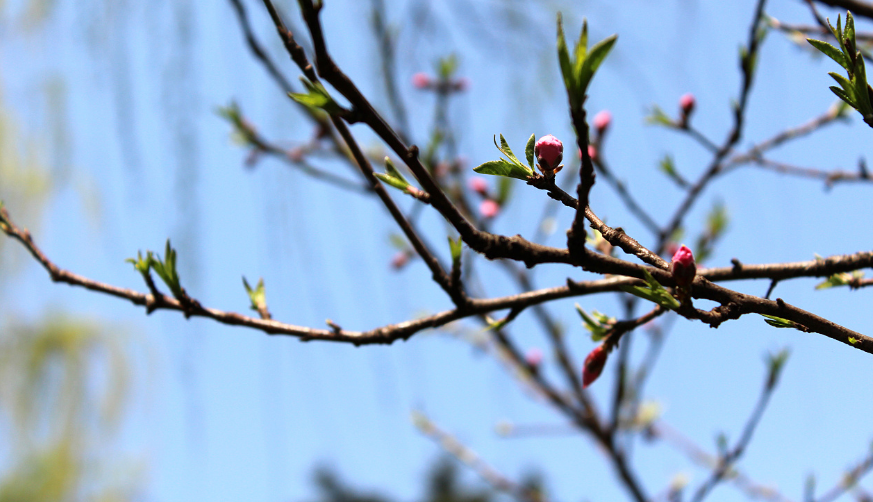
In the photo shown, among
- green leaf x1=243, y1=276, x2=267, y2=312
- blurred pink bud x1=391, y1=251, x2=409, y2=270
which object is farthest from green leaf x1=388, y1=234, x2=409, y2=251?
green leaf x1=243, y1=276, x2=267, y2=312

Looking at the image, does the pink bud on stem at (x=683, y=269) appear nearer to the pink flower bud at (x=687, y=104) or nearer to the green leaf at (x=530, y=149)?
the green leaf at (x=530, y=149)

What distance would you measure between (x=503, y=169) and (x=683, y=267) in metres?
0.17

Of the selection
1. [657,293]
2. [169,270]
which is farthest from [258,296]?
[657,293]

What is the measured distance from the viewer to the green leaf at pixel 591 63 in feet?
1.32

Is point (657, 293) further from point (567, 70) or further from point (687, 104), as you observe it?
point (687, 104)

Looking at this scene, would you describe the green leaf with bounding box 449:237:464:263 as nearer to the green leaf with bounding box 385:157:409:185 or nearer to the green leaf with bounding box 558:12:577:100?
the green leaf with bounding box 385:157:409:185

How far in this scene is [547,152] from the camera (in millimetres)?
579

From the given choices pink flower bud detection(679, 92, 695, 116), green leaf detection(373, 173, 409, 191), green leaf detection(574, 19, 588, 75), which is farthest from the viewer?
pink flower bud detection(679, 92, 695, 116)

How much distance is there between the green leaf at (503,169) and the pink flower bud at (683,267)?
0.15 m

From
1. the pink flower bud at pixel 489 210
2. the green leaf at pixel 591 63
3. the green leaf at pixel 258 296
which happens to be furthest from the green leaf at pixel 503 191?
the green leaf at pixel 591 63

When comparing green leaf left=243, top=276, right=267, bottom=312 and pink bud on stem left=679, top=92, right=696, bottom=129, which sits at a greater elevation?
pink bud on stem left=679, top=92, right=696, bottom=129

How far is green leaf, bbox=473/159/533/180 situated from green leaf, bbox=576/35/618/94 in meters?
0.15

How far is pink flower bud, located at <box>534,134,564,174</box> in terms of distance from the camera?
A: 576 millimetres

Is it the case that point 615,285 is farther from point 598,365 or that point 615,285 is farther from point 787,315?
point 787,315
